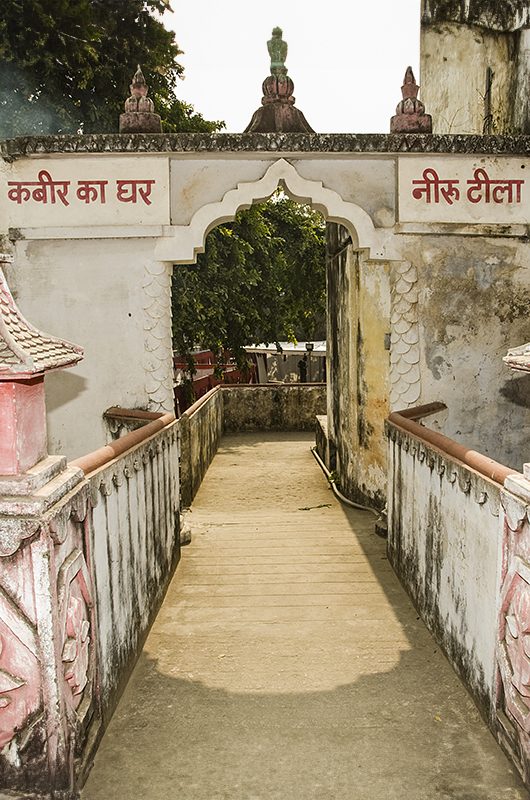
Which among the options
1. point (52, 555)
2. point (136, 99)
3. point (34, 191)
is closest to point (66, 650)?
point (52, 555)

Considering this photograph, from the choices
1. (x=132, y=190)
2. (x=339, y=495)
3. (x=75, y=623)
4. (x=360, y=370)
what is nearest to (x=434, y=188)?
(x=360, y=370)

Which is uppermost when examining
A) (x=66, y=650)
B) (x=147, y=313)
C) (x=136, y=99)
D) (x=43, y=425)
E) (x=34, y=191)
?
(x=136, y=99)

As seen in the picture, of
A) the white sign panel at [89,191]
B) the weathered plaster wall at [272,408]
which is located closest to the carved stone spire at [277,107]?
the white sign panel at [89,191]

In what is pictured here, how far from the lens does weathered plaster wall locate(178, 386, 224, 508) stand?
9484 mm

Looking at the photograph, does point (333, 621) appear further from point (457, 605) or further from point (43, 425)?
point (43, 425)

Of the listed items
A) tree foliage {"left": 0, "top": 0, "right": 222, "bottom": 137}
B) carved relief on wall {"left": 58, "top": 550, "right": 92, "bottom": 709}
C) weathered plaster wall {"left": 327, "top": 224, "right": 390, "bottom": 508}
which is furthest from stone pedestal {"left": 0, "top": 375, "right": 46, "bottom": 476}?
tree foliage {"left": 0, "top": 0, "right": 222, "bottom": 137}

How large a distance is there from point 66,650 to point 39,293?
4.63 metres

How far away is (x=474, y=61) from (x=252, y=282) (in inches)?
235

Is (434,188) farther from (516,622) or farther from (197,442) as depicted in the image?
(197,442)

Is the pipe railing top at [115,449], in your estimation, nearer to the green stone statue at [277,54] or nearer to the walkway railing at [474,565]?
the walkway railing at [474,565]

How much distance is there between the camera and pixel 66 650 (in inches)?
121

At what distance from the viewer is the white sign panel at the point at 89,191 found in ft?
22.3

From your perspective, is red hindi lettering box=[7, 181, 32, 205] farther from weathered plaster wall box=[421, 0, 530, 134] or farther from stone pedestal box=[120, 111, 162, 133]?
weathered plaster wall box=[421, 0, 530, 134]

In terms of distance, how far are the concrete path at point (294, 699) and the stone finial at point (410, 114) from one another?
157 inches
